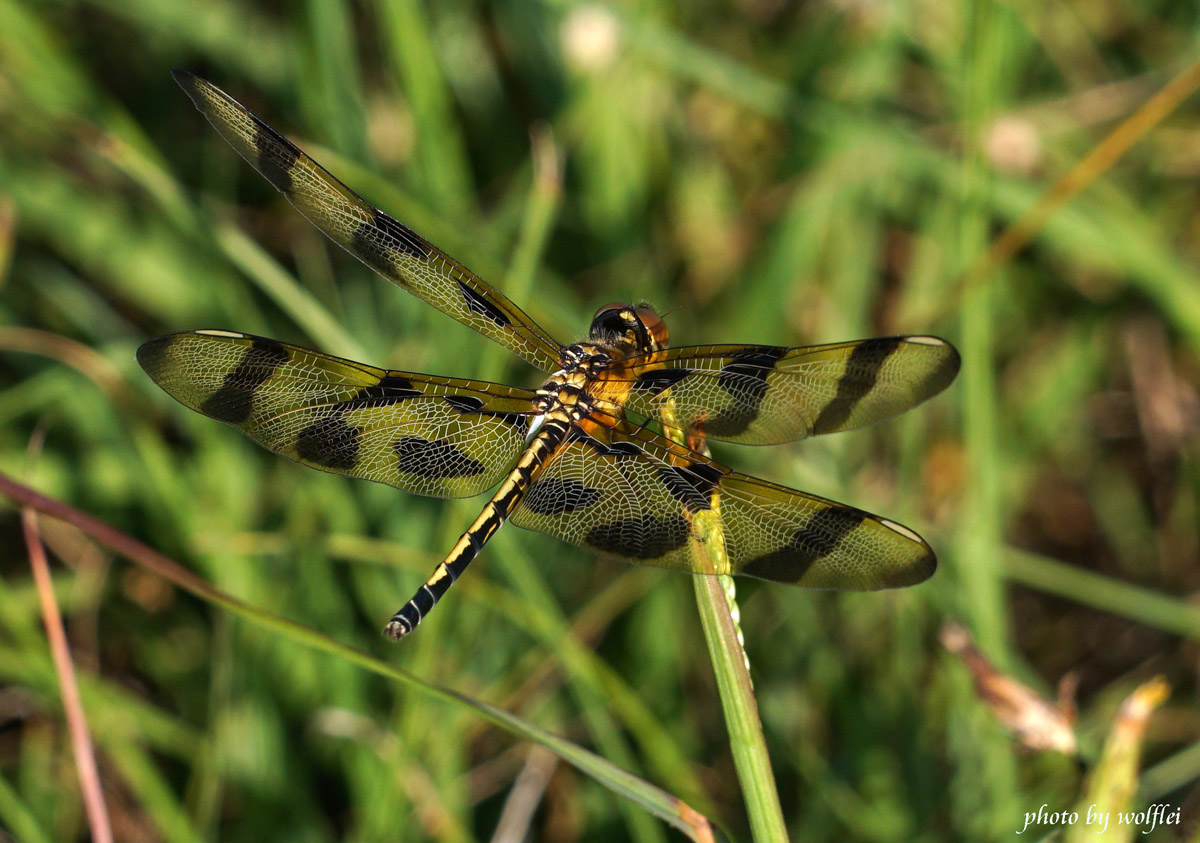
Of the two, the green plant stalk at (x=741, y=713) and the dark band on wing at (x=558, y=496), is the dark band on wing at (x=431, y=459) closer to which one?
the dark band on wing at (x=558, y=496)

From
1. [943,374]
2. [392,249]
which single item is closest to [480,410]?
[392,249]

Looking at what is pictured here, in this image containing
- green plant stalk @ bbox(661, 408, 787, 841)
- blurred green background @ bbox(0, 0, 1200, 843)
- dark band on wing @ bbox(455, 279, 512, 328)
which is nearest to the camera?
green plant stalk @ bbox(661, 408, 787, 841)

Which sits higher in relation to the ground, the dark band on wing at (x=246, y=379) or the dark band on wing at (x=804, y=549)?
the dark band on wing at (x=246, y=379)

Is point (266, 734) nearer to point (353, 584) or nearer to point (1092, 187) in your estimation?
point (353, 584)

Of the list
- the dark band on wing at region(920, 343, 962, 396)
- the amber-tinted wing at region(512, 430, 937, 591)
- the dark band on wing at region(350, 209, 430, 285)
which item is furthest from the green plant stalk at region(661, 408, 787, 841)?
the dark band on wing at region(350, 209, 430, 285)

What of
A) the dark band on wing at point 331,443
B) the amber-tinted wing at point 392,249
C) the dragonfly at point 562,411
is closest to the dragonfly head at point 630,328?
the dragonfly at point 562,411

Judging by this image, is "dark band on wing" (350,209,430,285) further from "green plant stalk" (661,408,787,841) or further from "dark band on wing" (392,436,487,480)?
"green plant stalk" (661,408,787,841)
